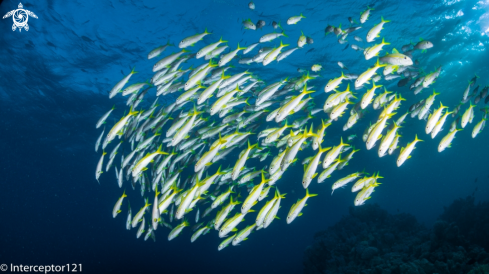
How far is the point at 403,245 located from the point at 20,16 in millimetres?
20218

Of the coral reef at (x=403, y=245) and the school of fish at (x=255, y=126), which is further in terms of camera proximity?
the coral reef at (x=403, y=245)

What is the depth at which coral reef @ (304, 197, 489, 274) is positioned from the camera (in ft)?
23.1

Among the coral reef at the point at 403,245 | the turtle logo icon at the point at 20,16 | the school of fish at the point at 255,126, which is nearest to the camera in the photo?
the school of fish at the point at 255,126

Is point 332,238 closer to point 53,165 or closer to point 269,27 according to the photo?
point 269,27

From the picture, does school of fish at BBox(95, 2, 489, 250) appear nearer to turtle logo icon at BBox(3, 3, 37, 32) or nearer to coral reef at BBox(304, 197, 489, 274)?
coral reef at BBox(304, 197, 489, 274)

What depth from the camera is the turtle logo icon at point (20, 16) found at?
1140 cm

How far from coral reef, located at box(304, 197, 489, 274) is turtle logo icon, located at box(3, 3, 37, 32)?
717 inches

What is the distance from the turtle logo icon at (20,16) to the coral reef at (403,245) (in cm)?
A: 1821

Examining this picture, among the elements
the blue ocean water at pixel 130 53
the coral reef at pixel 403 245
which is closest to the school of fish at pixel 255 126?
the coral reef at pixel 403 245

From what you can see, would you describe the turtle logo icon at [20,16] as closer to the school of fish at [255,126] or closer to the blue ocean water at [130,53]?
the blue ocean water at [130,53]

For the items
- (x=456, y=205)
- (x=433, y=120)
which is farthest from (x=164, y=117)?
(x=456, y=205)

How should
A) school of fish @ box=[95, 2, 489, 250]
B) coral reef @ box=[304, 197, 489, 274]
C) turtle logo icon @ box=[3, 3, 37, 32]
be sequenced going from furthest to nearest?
turtle logo icon @ box=[3, 3, 37, 32] → coral reef @ box=[304, 197, 489, 274] → school of fish @ box=[95, 2, 489, 250]

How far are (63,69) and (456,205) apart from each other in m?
26.5

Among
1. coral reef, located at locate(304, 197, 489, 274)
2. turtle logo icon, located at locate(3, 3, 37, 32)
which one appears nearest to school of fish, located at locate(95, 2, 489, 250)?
coral reef, located at locate(304, 197, 489, 274)
